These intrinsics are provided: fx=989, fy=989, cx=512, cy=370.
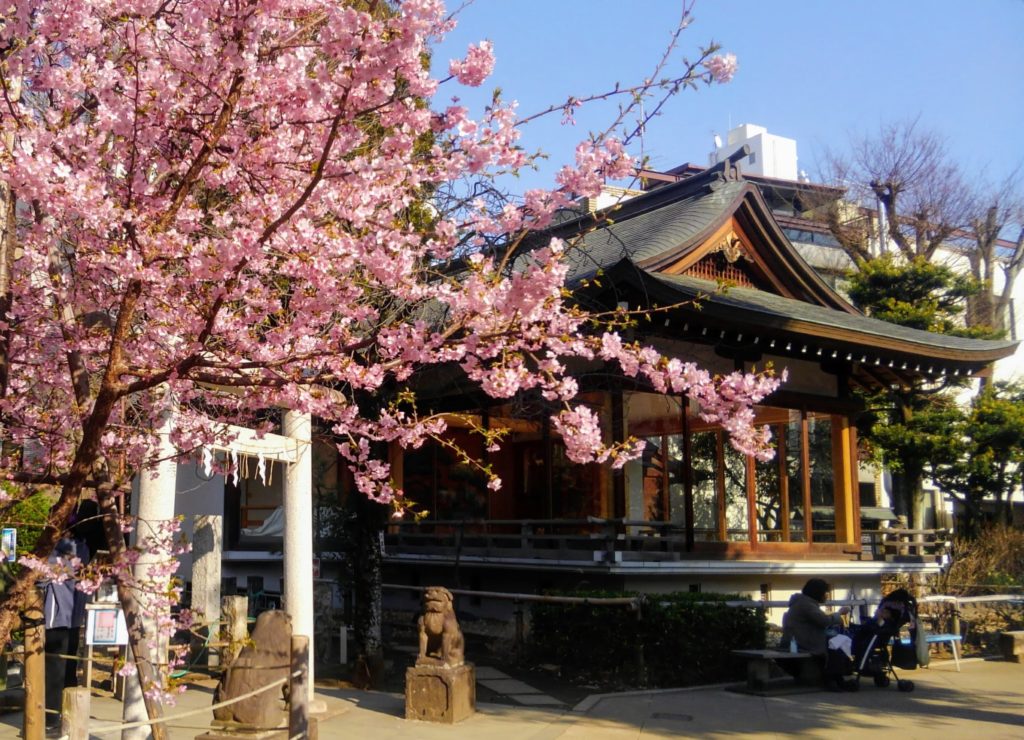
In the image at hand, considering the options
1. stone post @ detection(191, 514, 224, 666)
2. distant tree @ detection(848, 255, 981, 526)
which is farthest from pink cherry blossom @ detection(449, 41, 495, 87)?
distant tree @ detection(848, 255, 981, 526)

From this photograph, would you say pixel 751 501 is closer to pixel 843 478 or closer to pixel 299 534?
pixel 843 478

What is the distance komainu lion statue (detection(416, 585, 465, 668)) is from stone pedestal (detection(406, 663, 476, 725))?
0.41ft

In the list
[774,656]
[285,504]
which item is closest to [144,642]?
[285,504]

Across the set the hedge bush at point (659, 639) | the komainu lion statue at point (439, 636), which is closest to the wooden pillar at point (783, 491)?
the hedge bush at point (659, 639)

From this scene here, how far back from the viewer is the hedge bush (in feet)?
36.2

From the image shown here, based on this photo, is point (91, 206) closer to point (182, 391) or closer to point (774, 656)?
point (182, 391)

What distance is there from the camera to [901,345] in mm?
15086

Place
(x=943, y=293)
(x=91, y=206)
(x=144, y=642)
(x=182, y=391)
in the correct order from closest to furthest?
1. (x=91, y=206)
2. (x=144, y=642)
3. (x=182, y=391)
4. (x=943, y=293)

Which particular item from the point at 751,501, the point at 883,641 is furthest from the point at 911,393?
the point at 883,641

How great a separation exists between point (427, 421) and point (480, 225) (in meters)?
1.31

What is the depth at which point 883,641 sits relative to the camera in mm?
10773

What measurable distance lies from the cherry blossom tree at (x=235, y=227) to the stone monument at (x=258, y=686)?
1.71 metres

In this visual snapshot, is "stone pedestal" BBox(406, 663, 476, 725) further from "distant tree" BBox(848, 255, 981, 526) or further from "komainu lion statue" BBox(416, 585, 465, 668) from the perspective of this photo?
"distant tree" BBox(848, 255, 981, 526)

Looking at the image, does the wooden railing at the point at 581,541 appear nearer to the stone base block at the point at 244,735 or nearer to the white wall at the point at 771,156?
the stone base block at the point at 244,735
